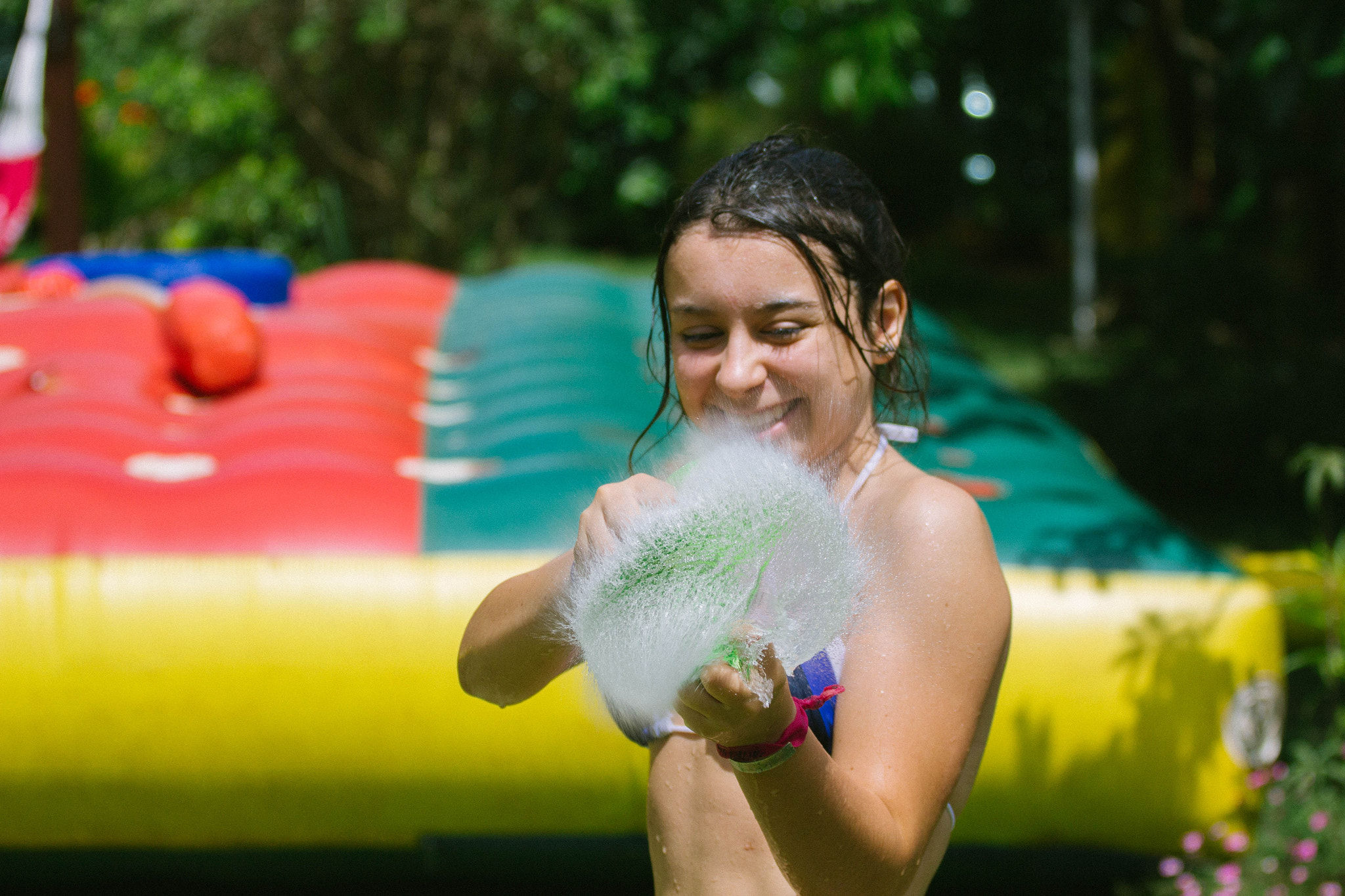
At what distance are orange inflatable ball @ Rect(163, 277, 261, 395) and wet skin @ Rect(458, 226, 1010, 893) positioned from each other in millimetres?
3235

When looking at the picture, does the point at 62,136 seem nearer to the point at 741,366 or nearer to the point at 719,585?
the point at 741,366

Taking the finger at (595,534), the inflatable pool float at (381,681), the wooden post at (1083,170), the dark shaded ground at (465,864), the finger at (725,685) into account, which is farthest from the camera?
the wooden post at (1083,170)

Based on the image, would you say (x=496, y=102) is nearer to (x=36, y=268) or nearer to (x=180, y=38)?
(x=180, y=38)

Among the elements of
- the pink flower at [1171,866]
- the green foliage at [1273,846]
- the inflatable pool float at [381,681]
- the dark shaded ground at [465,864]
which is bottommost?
the dark shaded ground at [465,864]

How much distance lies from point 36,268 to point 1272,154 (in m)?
6.50

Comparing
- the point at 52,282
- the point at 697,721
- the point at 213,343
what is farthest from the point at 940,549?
the point at 52,282

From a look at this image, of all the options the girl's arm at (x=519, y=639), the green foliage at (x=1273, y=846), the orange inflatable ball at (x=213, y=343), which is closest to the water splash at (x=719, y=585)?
the girl's arm at (x=519, y=639)

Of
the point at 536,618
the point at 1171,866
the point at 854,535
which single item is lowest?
the point at 1171,866

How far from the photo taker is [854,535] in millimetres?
988

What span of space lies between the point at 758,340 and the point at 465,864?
226 cm

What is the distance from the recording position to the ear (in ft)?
3.83

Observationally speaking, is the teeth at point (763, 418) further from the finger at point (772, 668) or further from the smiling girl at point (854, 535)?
the finger at point (772, 668)

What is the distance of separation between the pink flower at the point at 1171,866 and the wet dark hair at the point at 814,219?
2146mm

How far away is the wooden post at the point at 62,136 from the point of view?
6336mm
